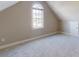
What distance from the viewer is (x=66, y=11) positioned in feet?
18.6

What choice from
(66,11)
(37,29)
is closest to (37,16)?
(37,29)

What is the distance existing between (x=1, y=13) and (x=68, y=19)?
12.1ft

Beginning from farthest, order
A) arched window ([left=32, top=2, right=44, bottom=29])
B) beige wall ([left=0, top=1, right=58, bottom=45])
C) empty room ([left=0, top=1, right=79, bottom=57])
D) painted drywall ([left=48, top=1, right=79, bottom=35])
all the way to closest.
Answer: arched window ([left=32, top=2, right=44, bottom=29]) → painted drywall ([left=48, top=1, right=79, bottom=35]) → beige wall ([left=0, top=1, right=58, bottom=45]) → empty room ([left=0, top=1, right=79, bottom=57])

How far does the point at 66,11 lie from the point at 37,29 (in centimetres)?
156

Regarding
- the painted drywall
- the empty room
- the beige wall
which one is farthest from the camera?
the painted drywall

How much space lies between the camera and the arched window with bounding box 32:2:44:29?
5438mm

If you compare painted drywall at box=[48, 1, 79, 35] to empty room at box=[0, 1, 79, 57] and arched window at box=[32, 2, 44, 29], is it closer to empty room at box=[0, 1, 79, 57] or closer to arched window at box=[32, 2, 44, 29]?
empty room at box=[0, 1, 79, 57]

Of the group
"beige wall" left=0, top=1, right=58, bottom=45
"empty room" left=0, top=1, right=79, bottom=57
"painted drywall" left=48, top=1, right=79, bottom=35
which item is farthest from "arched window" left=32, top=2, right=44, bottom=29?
"painted drywall" left=48, top=1, right=79, bottom=35

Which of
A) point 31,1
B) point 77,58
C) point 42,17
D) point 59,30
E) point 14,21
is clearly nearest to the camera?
point 77,58

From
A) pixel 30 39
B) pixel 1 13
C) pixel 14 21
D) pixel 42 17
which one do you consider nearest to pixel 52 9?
pixel 42 17

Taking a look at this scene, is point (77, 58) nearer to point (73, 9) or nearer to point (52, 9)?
point (73, 9)

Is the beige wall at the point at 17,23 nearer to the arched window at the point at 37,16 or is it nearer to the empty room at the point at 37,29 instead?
the empty room at the point at 37,29

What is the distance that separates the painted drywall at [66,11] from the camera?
4.93 m

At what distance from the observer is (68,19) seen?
21.1 ft
